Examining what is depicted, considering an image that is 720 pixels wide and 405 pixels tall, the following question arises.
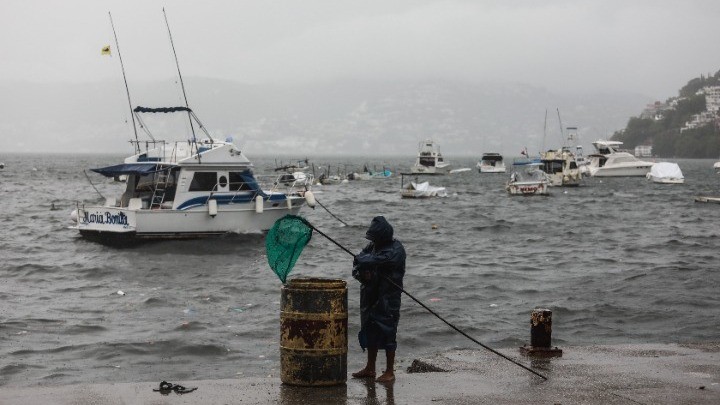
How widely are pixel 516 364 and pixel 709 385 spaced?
2.08 meters

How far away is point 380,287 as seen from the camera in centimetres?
1048

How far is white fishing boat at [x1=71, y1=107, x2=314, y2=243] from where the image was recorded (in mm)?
32750

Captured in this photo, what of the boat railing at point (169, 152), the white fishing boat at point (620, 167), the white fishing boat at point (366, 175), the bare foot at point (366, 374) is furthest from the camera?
the white fishing boat at point (620, 167)

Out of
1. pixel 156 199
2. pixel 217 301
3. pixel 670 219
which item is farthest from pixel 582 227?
pixel 217 301

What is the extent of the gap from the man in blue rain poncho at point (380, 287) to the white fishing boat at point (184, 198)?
74.7ft

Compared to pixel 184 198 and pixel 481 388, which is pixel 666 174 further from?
pixel 481 388

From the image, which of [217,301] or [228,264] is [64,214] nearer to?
[228,264]

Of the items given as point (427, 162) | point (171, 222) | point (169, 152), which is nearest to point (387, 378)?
point (171, 222)

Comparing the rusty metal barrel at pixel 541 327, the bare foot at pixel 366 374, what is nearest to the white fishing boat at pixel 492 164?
the rusty metal barrel at pixel 541 327

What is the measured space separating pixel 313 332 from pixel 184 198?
23469 mm

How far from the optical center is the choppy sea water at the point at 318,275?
16547mm

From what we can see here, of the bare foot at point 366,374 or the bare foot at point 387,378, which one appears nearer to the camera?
the bare foot at point 387,378

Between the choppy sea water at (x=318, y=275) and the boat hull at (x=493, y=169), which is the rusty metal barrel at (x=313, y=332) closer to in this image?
the choppy sea water at (x=318, y=275)

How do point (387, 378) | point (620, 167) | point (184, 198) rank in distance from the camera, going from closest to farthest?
1. point (387, 378)
2. point (184, 198)
3. point (620, 167)
